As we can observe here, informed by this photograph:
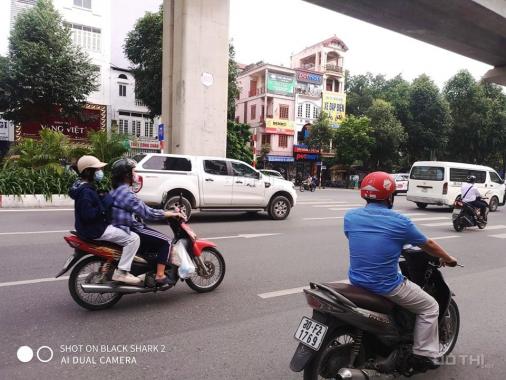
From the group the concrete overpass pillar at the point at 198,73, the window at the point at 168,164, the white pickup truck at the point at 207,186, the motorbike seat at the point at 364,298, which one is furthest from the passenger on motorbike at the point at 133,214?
the concrete overpass pillar at the point at 198,73

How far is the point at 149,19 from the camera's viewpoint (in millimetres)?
23672

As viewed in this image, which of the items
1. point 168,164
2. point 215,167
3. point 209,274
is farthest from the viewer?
point 215,167

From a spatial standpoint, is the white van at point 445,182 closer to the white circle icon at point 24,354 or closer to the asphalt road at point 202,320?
the asphalt road at point 202,320

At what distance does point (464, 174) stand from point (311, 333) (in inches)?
623

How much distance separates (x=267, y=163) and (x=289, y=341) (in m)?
34.1

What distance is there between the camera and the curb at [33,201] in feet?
40.0

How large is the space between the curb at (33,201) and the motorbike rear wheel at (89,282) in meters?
9.37

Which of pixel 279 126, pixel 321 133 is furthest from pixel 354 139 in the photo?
pixel 279 126

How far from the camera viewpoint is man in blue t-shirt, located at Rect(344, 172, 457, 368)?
2703 millimetres

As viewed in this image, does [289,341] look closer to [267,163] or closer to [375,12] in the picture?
[375,12]

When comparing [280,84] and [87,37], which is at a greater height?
[87,37]

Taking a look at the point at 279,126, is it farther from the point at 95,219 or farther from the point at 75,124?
the point at 95,219

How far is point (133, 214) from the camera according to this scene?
429 cm

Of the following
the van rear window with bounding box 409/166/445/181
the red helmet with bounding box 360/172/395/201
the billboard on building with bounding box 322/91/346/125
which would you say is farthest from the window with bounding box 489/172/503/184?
the billboard on building with bounding box 322/91/346/125
